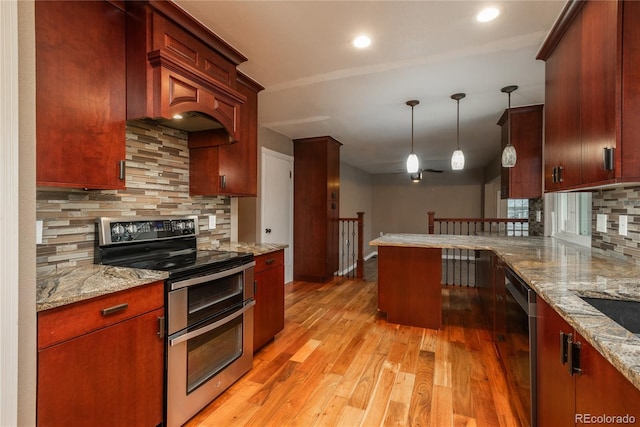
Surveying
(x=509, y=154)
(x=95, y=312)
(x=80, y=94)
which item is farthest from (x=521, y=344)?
(x=80, y=94)

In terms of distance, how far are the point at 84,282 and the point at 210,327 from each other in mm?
703

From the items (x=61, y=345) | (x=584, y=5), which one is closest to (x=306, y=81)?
(x=584, y=5)

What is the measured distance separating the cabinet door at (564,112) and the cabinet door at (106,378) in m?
2.43

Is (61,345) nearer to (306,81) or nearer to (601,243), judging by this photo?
(306,81)

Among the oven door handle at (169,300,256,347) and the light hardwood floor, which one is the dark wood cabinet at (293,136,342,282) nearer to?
the light hardwood floor

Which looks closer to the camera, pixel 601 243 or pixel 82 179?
pixel 82 179

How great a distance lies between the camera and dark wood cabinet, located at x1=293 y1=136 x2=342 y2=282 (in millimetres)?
4855

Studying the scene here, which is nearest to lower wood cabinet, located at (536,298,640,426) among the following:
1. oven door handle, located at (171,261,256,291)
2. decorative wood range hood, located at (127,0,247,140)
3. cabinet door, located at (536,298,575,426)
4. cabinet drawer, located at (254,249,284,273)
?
cabinet door, located at (536,298,575,426)

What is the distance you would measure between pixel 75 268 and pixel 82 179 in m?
0.51

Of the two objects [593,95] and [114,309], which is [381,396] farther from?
[593,95]

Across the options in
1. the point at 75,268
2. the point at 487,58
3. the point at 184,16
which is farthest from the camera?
the point at 487,58

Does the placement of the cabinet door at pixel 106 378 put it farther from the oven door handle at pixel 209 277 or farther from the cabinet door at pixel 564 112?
the cabinet door at pixel 564 112

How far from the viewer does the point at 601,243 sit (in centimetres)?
212
